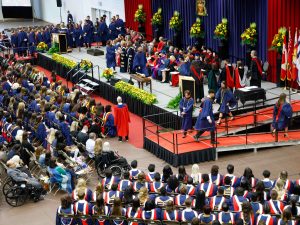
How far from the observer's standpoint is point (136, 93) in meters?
25.9

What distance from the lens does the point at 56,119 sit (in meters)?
22.4

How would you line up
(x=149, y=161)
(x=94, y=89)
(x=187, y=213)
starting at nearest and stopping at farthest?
(x=187, y=213)
(x=149, y=161)
(x=94, y=89)

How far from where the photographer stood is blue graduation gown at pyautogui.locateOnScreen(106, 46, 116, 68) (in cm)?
3087

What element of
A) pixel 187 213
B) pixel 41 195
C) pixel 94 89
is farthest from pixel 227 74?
pixel 187 213

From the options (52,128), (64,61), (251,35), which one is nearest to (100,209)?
(52,128)

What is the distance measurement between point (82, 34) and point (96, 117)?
14638mm

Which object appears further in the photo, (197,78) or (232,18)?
(232,18)

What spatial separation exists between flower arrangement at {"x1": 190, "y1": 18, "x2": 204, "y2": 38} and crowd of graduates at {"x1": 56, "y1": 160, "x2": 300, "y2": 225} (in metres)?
16.3

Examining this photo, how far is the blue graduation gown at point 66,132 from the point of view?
2173cm

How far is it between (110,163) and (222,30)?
1216cm

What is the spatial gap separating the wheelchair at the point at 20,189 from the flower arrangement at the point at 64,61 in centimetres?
1404

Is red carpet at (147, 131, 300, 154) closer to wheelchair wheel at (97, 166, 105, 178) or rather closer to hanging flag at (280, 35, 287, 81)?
wheelchair wheel at (97, 166, 105, 178)

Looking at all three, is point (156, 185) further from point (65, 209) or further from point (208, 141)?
point (208, 141)

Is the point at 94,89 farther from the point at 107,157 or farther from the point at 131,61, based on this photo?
the point at 107,157
